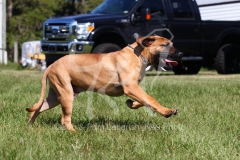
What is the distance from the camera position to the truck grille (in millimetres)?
13828

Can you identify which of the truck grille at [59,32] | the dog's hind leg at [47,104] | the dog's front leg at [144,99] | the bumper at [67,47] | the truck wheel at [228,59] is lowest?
the truck wheel at [228,59]

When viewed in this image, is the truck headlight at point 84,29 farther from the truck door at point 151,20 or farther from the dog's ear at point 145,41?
the dog's ear at point 145,41

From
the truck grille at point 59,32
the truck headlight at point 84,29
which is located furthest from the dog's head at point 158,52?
the truck grille at point 59,32

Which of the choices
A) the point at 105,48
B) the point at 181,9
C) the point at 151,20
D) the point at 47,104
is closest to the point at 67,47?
the point at 105,48

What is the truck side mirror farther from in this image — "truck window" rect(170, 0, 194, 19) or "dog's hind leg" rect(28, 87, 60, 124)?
Result: "dog's hind leg" rect(28, 87, 60, 124)

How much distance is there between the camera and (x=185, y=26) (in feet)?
50.0

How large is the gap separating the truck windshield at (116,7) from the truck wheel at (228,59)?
3.15 meters

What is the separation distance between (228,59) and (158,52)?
9806mm

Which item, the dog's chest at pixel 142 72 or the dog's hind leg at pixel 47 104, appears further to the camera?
the dog's hind leg at pixel 47 104

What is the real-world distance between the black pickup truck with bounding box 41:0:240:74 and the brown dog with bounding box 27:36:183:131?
23.1 ft

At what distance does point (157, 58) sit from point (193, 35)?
9.10 metres

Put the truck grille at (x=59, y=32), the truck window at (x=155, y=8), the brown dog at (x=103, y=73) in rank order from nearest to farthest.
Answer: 1. the brown dog at (x=103, y=73)
2. the truck grille at (x=59, y=32)
3. the truck window at (x=155, y=8)

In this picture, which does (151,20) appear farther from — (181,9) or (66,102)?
(66,102)

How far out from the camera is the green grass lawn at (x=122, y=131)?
4602 millimetres
